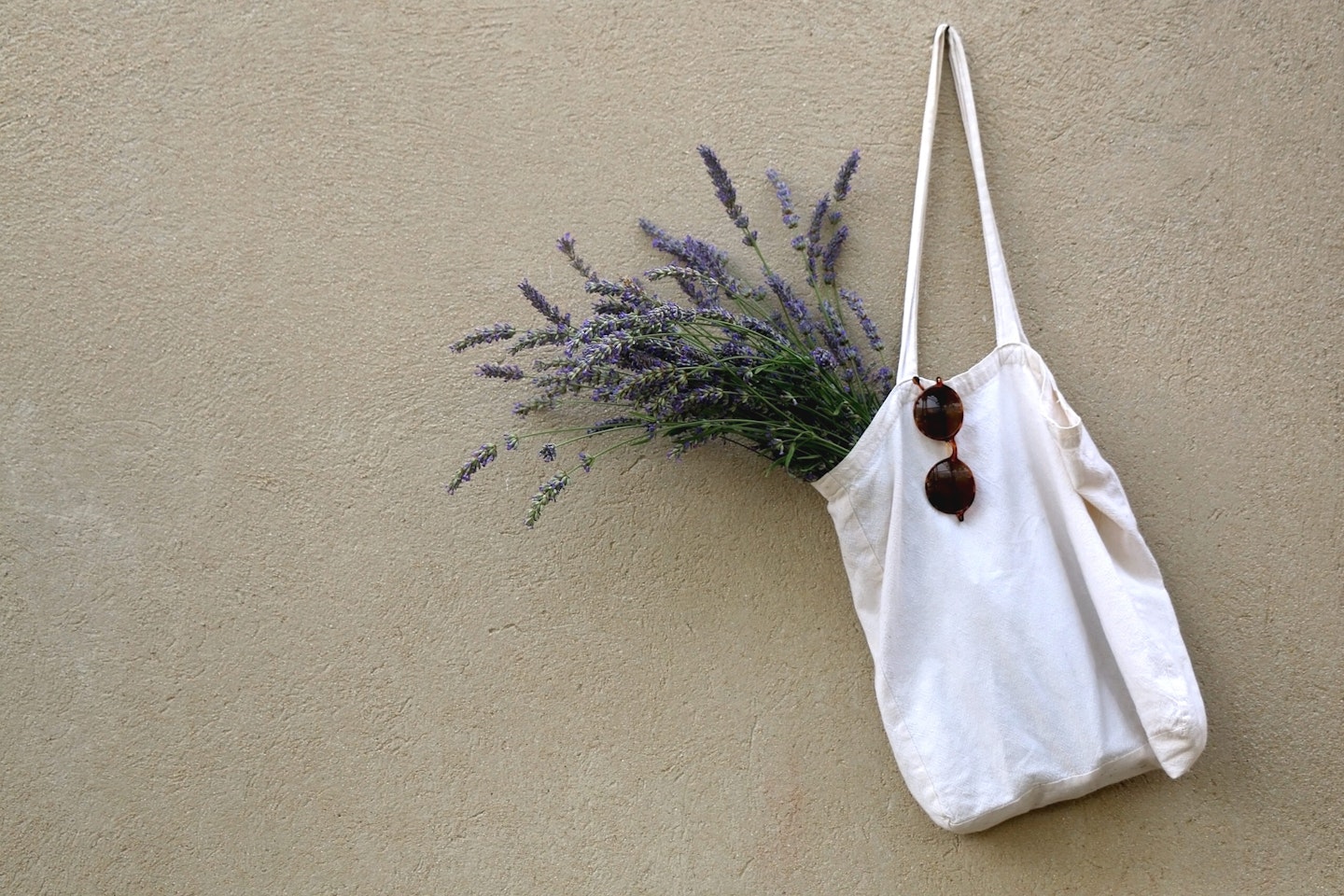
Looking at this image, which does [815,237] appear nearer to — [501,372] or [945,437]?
[945,437]

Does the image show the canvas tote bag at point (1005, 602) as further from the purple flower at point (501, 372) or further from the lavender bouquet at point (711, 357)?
the purple flower at point (501, 372)

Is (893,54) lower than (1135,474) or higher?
higher

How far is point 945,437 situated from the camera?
1156 mm

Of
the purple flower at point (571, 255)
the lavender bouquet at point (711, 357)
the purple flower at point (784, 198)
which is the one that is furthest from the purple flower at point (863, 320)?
the purple flower at point (571, 255)

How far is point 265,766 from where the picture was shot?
1.27 m

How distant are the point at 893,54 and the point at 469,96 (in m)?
0.58

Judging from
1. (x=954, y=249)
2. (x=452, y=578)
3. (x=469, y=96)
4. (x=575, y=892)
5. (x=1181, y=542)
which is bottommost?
(x=575, y=892)

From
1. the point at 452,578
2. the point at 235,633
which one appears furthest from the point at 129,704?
the point at 452,578

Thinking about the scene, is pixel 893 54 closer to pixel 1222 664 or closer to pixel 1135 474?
pixel 1135 474

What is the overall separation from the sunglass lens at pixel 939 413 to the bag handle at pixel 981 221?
5cm

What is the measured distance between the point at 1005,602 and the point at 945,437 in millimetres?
213

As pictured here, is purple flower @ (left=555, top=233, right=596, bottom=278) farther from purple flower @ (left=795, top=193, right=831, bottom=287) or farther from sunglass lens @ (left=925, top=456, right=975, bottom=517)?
sunglass lens @ (left=925, top=456, right=975, bottom=517)

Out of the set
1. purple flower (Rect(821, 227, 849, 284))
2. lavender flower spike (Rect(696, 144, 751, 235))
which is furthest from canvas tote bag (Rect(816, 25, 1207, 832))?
lavender flower spike (Rect(696, 144, 751, 235))

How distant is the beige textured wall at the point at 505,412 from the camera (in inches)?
49.4
